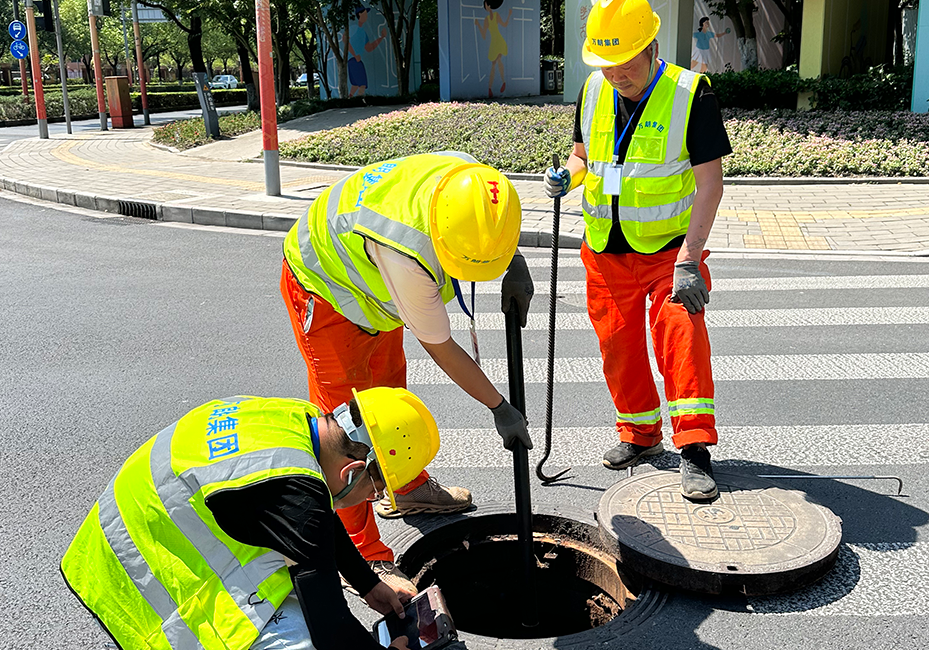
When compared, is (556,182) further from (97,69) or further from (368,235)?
(97,69)

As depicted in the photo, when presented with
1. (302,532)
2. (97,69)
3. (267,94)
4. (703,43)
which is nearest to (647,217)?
(302,532)

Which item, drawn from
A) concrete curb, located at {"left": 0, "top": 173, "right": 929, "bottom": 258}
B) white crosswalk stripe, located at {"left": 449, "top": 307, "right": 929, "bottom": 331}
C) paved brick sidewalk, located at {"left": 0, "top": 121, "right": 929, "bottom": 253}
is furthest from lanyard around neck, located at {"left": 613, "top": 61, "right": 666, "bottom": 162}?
paved brick sidewalk, located at {"left": 0, "top": 121, "right": 929, "bottom": 253}

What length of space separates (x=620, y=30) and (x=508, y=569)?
2.29m

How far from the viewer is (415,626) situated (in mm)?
2756

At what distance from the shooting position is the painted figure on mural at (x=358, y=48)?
84.2 feet

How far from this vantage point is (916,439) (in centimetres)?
448

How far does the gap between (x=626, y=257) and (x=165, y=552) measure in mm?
2503

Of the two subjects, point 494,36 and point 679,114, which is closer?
point 679,114

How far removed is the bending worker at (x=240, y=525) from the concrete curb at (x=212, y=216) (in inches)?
269

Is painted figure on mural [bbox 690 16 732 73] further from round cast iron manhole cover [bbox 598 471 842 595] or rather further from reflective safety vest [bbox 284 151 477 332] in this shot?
reflective safety vest [bbox 284 151 477 332]

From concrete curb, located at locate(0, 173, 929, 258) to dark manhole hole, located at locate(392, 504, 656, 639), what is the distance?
552 cm

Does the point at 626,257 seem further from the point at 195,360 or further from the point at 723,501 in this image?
the point at 195,360

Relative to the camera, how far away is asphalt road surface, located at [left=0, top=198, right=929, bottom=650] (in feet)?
10.5

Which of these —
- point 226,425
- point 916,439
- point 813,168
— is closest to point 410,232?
point 226,425
